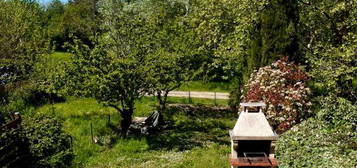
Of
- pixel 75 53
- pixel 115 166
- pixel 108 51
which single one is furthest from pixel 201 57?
pixel 115 166

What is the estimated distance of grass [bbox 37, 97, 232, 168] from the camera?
1482 centimetres

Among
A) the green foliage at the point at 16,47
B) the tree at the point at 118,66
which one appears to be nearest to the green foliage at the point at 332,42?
the tree at the point at 118,66

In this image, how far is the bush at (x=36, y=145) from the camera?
1174cm

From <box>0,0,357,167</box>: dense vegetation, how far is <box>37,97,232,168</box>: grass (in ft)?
0.18

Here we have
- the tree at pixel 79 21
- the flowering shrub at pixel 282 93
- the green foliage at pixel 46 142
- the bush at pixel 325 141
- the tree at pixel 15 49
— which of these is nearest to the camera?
the bush at pixel 325 141

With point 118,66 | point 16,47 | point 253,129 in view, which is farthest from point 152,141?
point 16,47

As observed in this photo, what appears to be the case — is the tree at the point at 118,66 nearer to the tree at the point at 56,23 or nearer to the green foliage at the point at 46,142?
the green foliage at the point at 46,142

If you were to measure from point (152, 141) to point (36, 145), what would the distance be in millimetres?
6601

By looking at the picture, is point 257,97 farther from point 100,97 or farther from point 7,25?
point 7,25

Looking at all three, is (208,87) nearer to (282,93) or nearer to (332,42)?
(332,42)

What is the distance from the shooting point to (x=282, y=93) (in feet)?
50.5

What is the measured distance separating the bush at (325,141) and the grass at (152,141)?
9.29 ft

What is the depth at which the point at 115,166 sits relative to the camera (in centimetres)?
1445

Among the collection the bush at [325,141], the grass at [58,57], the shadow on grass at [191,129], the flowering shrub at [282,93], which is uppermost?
the grass at [58,57]
